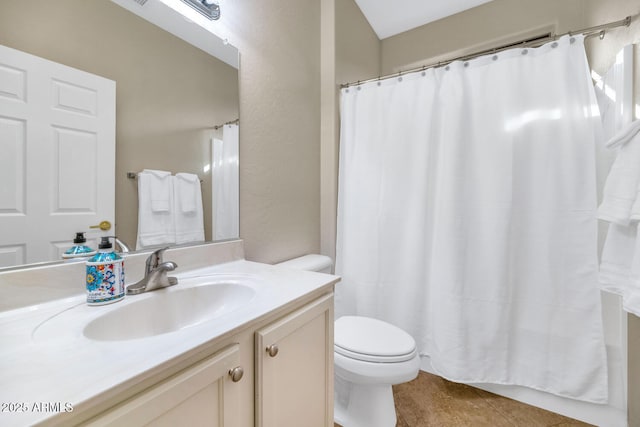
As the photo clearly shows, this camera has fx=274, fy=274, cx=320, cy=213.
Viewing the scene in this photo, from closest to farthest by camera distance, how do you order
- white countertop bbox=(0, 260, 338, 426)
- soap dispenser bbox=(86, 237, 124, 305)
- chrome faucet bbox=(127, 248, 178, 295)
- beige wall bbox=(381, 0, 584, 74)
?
white countertop bbox=(0, 260, 338, 426), soap dispenser bbox=(86, 237, 124, 305), chrome faucet bbox=(127, 248, 178, 295), beige wall bbox=(381, 0, 584, 74)

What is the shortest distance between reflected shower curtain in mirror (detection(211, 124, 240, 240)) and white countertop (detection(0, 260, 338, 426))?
0.44 meters

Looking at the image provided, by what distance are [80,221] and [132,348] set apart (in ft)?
1.73

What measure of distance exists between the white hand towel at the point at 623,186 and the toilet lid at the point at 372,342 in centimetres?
97

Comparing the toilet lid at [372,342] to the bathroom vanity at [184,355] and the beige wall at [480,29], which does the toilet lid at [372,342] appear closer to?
the bathroom vanity at [184,355]

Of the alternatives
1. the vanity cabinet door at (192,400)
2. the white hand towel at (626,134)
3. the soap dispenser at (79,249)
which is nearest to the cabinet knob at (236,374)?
the vanity cabinet door at (192,400)

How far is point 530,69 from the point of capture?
1451 mm

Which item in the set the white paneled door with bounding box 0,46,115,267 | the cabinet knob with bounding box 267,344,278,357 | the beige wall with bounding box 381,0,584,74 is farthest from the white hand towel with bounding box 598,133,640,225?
the white paneled door with bounding box 0,46,115,267

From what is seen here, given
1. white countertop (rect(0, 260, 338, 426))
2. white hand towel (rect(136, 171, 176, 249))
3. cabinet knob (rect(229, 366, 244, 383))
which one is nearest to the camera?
white countertop (rect(0, 260, 338, 426))

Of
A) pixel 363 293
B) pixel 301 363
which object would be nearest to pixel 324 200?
pixel 363 293

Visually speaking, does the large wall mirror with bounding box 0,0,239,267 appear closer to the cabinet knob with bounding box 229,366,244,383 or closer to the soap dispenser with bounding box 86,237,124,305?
the soap dispenser with bounding box 86,237,124,305

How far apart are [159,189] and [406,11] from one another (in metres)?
2.25

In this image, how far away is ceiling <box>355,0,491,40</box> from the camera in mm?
2049

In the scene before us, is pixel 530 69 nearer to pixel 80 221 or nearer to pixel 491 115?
pixel 491 115

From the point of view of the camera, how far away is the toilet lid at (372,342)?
3.84ft
